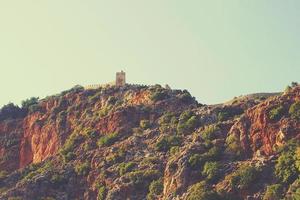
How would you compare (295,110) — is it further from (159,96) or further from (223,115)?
(159,96)

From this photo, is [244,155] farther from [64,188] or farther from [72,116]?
[72,116]

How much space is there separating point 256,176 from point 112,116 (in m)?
37.6

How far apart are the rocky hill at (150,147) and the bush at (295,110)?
130 mm

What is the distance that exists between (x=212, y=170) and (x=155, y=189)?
8186 mm

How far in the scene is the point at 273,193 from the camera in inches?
3615

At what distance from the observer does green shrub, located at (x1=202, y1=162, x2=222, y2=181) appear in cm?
10025

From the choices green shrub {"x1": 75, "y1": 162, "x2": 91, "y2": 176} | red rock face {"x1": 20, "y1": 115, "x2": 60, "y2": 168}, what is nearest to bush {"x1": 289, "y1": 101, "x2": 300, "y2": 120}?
green shrub {"x1": 75, "y1": 162, "x2": 91, "y2": 176}

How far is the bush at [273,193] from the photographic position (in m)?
91.4

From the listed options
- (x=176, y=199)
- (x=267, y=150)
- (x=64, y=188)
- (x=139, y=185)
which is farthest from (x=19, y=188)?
(x=267, y=150)

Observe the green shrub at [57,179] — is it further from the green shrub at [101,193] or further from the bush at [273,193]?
the bush at [273,193]

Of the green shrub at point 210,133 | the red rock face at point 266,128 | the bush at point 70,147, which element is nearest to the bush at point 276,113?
the red rock face at point 266,128

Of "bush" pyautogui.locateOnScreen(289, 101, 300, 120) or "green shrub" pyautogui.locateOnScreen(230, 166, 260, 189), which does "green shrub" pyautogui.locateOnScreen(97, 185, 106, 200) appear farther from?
"bush" pyautogui.locateOnScreen(289, 101, 300, 120)

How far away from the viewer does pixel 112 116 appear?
12850 centimetres

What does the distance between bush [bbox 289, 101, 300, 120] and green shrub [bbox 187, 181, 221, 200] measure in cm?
1431
